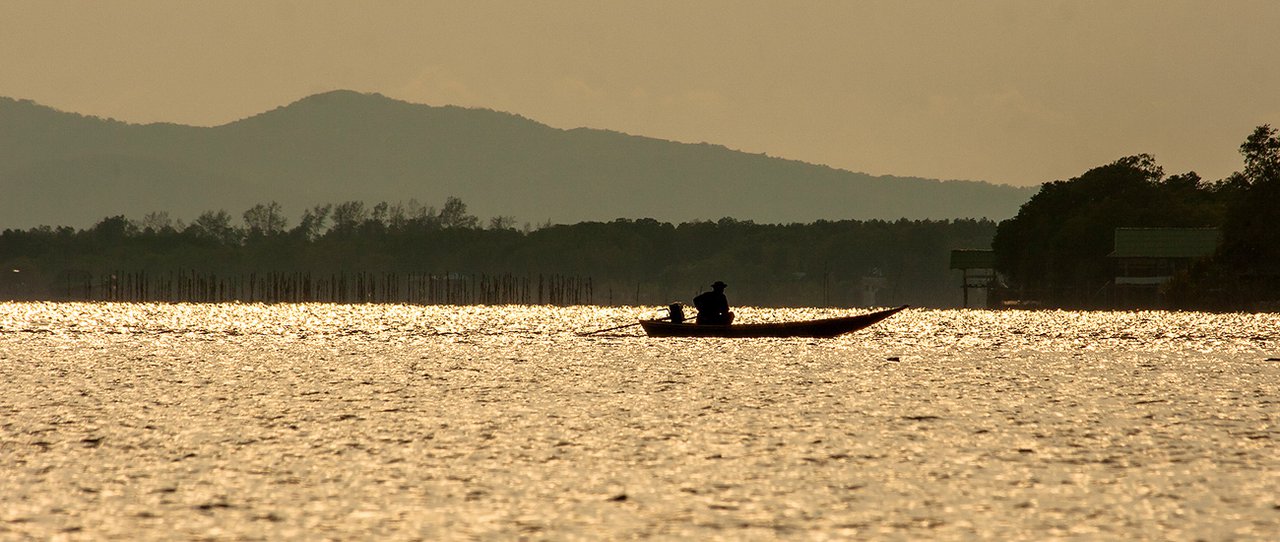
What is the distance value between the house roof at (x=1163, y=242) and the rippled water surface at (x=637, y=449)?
57.2 metres

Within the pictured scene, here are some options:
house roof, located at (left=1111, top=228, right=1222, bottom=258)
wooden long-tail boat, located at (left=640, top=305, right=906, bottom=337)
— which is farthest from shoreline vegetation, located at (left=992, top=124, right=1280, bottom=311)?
wooden long-tail boat, located at (left=640, top=305, right=906, bottom=337)

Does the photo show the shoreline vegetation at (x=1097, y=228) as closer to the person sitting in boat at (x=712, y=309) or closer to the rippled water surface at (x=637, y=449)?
the person sitting in boat at (x=712, y=309)

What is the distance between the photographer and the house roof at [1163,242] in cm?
9994

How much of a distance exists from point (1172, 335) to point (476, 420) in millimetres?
50439

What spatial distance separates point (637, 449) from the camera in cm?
2028

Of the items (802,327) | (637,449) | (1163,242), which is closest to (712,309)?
(802,327)

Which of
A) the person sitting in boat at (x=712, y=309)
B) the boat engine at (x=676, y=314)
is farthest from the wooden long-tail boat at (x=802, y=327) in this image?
the person sitting in boat at (x=712, y=309)

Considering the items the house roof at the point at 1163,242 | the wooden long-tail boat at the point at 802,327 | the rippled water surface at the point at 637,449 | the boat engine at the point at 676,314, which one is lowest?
the rippled water surface at the point at 637,449

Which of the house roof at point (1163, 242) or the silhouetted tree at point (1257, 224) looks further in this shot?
the house roof at point (1163, 242)

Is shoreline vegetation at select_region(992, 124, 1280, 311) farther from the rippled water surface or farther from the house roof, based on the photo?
the rippled water surface

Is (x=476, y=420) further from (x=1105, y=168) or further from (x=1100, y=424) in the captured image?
(x=1105, y=168)

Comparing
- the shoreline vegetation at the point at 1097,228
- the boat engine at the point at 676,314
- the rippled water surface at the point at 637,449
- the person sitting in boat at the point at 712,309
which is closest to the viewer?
the rippled water surface at the point at 637,449

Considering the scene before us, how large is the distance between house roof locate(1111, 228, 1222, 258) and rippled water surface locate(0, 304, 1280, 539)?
5720 centimetres

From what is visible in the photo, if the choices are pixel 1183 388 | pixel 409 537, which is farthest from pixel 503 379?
pixel 409 537
